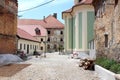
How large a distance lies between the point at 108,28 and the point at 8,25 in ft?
44.7

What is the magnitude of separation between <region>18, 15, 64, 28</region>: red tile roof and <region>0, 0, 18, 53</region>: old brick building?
6122cm

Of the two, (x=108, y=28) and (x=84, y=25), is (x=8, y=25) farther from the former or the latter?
(x=84, y=25)

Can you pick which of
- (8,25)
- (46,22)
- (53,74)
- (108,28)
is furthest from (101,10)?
(46,22)

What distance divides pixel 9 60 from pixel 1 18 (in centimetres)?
370

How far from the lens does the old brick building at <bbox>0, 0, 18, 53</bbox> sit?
84.8 ft

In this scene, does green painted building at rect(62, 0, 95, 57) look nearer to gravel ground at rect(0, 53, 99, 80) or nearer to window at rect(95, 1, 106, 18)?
window at rect(95, 1, 106, 18)

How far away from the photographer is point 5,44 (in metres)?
26.9

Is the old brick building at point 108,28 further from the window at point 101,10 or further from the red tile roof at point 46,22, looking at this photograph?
the red tile roof at point 46,22

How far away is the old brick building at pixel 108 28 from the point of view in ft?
47.1

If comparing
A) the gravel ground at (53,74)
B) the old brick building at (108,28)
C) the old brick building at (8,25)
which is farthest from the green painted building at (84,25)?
the gravel ground at (53,74)

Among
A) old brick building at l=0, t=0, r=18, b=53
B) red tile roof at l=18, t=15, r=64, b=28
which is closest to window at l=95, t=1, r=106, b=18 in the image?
old brick building at l=0, t=0, r=18, b=53

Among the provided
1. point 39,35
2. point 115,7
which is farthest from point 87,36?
point 39,35

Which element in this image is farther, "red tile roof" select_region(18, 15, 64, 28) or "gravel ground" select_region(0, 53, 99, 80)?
"red tile roof" select_region(18, 15, 64, 28)

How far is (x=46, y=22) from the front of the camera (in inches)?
3733
